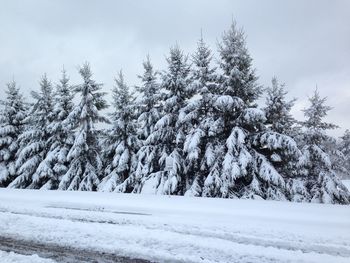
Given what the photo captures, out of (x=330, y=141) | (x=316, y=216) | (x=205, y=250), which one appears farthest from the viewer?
(x=330, y=141)

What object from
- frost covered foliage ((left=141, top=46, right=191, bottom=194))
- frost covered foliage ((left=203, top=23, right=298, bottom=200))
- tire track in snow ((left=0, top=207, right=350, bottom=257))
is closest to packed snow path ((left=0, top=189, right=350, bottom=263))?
tire track in snow ((left=0, top=207, right=350, bottom=257))

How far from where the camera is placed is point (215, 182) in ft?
52.7

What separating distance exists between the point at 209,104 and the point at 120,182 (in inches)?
327

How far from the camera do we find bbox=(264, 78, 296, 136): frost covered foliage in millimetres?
19188

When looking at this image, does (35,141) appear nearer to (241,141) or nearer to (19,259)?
(241,141)

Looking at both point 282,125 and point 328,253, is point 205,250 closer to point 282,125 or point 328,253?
point 328,253

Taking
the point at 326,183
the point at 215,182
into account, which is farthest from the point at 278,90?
the point at 215,182

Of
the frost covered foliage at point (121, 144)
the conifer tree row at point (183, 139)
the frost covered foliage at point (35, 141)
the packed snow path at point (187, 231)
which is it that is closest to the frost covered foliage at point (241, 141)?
the conifer tree row at point (183, 139)

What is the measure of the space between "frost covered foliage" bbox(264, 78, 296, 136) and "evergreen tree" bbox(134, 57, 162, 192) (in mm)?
7051

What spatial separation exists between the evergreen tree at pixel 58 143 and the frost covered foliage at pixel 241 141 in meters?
11.5

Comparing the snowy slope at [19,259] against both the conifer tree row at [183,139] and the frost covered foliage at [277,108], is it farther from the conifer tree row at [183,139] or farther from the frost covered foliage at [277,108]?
the frost covered foliage at [277,108]

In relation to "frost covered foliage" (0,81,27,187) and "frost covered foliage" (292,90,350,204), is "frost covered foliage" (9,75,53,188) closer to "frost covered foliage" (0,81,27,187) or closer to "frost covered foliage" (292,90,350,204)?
"frost covered foliage" (0,81,27,187)

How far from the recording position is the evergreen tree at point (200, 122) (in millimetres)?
16688

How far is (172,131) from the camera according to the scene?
19109mm
